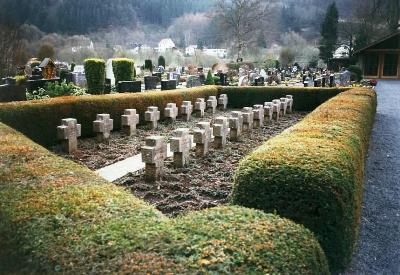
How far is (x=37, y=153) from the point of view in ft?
15.0

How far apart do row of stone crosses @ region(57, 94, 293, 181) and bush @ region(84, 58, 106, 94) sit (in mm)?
3707

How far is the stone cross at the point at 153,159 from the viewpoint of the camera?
6129 millimetres

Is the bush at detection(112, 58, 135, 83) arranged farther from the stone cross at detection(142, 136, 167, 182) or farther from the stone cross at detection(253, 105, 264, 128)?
the stone cross at detection(142, 136, 167, 182)

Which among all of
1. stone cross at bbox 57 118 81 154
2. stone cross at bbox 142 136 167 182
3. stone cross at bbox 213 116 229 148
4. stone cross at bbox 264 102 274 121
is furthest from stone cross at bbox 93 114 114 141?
stone cross at bbox 264 102 274 121

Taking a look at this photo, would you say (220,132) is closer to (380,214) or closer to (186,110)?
(380,214)

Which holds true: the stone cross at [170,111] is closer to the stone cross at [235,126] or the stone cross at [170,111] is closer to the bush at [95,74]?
the stone cross at [235,126]

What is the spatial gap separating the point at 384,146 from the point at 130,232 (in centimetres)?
853

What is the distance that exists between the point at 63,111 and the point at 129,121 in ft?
5.48

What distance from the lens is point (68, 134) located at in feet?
26.4

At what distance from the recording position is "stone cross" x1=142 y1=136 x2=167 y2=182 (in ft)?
20.1

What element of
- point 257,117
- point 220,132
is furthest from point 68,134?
point 257,117

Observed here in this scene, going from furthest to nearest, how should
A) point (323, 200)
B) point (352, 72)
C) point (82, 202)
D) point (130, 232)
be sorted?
point (352, 72), point (323, 200), point (82, 202), point (130, 232)

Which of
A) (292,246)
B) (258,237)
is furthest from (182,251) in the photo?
(292,246)

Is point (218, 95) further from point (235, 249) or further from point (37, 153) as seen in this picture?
point (235, 249)
